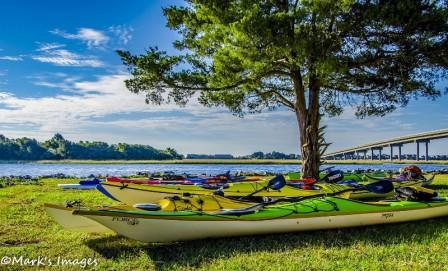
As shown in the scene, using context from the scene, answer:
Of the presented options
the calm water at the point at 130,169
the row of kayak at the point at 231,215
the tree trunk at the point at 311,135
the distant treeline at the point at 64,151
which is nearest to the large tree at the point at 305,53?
the tree trunk at the point at 311,135

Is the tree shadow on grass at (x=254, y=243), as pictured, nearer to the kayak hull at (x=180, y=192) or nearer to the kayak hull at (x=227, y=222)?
the kayak hull at (x=227, y=222)

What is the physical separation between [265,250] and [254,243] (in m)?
0.38

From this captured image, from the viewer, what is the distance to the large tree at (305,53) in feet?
39.9

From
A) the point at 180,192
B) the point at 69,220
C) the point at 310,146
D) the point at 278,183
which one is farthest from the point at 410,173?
the point at 69,220

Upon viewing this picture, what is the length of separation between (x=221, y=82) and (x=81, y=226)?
8.33 meters

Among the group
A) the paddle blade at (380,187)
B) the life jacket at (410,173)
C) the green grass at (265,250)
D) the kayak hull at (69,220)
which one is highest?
the life jacket at (410,173)

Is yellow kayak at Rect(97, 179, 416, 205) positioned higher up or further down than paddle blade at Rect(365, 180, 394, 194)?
further down

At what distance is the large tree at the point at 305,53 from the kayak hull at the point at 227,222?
562 centimetres

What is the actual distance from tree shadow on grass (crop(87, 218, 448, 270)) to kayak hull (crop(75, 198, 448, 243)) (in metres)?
0.13

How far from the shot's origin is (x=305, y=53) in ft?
40.1

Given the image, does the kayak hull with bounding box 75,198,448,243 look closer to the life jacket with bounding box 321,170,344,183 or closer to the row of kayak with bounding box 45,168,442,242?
the row of kayak with bounding box 45,168,442,242

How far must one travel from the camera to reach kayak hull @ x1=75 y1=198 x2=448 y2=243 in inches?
242

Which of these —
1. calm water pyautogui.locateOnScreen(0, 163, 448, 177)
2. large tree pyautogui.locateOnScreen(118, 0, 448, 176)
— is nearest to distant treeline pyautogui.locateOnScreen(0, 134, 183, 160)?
calm water pyautogui.locateOnScreen(0, 163, 448, 177)

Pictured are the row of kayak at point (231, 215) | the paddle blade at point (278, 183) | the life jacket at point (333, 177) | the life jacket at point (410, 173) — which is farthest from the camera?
the life jacket at point (410, 173)
